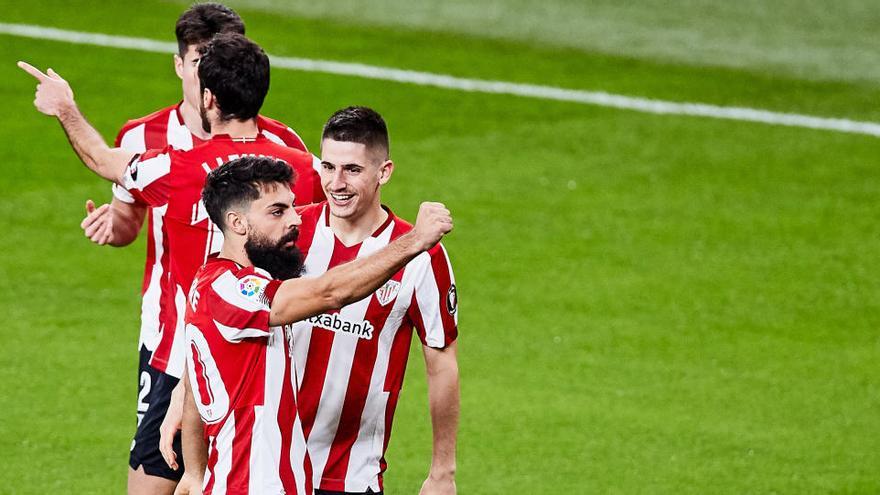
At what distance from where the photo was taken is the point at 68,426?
8.36 meters

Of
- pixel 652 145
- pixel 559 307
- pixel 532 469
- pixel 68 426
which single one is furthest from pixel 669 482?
pixel 652 145

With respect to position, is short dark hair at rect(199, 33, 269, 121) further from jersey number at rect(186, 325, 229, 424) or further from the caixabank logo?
jersey number at rect(186, 325, 229, 424)

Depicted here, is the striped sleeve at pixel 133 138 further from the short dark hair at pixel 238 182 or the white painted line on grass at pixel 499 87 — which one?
the white painted line on grass at pixel 499 87

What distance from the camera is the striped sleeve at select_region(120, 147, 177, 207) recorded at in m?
5.63

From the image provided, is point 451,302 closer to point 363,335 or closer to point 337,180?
point 363,335

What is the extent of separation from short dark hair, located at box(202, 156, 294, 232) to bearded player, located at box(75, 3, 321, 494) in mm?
1004

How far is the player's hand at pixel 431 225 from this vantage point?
4.84 meters

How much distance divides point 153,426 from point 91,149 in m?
1.10

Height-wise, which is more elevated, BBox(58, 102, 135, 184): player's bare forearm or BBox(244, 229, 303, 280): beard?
BBox(58, 102, 135, 184): player's bare forearm

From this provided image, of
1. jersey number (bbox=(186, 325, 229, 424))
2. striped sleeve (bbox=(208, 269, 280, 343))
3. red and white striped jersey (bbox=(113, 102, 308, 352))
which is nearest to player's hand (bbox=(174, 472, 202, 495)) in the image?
jersey number (bbox=(186, 325, 229, 424))

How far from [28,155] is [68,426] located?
4790 millimetres

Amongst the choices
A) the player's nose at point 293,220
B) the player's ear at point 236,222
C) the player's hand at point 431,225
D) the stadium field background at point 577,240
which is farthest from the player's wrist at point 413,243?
the stadium field background at point 577,240

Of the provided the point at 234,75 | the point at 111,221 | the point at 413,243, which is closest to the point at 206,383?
the point at 413,243

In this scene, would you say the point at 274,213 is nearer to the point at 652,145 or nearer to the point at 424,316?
the point at 424,316
